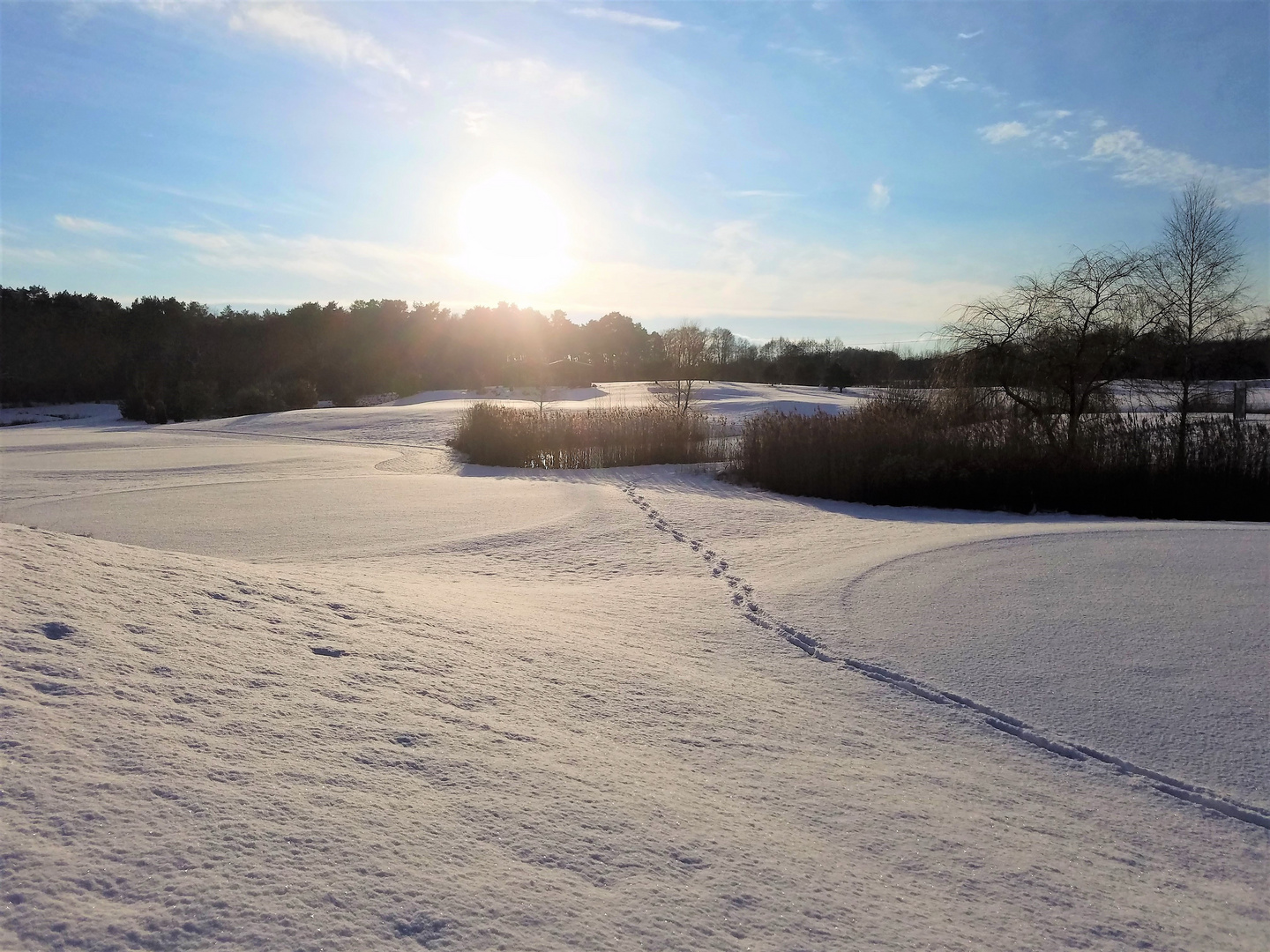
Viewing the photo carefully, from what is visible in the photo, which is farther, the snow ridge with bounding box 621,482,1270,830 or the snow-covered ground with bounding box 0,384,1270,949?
the snow ridge with bounding box 621,482,1270,830

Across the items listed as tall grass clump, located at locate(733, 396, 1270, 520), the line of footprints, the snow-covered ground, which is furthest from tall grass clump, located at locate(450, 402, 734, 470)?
the snow-covered ground

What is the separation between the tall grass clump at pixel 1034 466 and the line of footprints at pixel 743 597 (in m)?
3.93

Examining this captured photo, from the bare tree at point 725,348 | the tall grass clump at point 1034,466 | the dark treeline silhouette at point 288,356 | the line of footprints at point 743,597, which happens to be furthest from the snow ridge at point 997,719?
the bare tree at point 725,348

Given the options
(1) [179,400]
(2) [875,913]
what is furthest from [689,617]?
(1) [179,400]

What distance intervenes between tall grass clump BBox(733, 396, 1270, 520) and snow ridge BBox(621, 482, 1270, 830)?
5991mm

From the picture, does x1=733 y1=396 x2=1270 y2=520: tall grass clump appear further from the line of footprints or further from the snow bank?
the snow bank

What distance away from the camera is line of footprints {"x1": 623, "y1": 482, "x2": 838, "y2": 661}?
423 centimetres

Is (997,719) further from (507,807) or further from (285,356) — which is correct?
(285,356)

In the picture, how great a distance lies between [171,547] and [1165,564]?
757 cm

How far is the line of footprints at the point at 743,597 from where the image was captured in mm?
4234

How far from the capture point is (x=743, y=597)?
526cm

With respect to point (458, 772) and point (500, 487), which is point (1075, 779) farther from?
point (500, 487)

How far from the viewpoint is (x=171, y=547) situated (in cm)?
635

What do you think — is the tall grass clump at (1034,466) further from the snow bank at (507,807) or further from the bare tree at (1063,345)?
the snow bank at (507,807)
